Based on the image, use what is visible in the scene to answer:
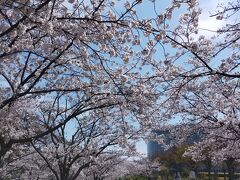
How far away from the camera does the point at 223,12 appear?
706cm

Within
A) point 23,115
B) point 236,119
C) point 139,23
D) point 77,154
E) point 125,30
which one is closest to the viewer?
point 139,23

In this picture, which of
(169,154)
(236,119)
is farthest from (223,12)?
(169,154)

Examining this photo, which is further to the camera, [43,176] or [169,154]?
[169,154]

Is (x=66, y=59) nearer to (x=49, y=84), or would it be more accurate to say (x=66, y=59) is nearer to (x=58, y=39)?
(x=58, y=39)

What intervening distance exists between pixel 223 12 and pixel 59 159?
1152 centimetres

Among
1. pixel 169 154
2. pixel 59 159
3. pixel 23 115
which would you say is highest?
pixel 169 154

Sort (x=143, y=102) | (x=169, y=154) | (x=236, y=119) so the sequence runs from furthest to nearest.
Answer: (x=169, y=154) < (x=236, y=119) < (x=143, y=102)

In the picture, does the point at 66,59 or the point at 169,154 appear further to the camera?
the point at 169,154

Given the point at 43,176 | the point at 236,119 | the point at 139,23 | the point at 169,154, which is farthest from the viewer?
the point at 169,154

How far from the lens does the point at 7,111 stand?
9.81 meters

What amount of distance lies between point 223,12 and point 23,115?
8.94 m

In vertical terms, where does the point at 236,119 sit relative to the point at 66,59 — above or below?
below

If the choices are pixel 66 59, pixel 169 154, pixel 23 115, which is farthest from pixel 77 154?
pixel 169 154

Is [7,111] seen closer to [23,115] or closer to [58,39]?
[58,39]
